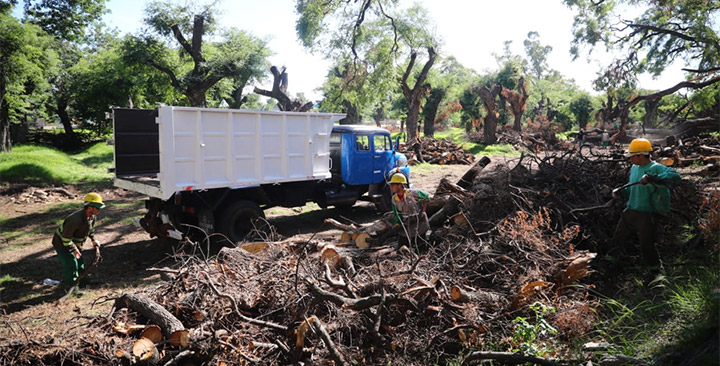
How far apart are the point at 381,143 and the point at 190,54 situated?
33.1ft

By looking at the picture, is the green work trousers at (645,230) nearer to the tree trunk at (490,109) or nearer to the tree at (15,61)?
the tree at (15,61)

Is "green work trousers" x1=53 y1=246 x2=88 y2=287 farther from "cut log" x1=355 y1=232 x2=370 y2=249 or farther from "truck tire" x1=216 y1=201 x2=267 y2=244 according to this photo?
"cut log" x1=355 y1=232 x2=370 y2=249

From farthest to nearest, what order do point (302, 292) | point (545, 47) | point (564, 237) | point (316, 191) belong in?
point (545, 47) < point (316, 191) < point (564, 237) < point (302, 292)

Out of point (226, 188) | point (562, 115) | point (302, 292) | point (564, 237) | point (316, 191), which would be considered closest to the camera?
point (302, 292)

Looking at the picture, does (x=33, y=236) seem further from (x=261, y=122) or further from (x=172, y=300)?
(x=172, y=300)

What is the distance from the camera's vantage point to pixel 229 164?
7535mm

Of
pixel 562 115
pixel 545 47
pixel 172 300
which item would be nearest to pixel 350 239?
pixel 172 300

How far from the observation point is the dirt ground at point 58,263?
4.91 metres

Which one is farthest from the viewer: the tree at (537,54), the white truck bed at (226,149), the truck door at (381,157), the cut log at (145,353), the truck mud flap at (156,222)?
the tree at (537,54)

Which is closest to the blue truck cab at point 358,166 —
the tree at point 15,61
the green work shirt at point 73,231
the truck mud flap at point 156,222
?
the truck mud flap at point 156,222

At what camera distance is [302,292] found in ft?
13.9

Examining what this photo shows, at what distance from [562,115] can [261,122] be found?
40126 millimetres

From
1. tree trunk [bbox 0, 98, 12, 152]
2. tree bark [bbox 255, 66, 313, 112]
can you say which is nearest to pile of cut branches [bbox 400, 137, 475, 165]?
tree bark [bbox 255, 66, 313, 112]

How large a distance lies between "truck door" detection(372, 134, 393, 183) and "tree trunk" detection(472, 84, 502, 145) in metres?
16.9
